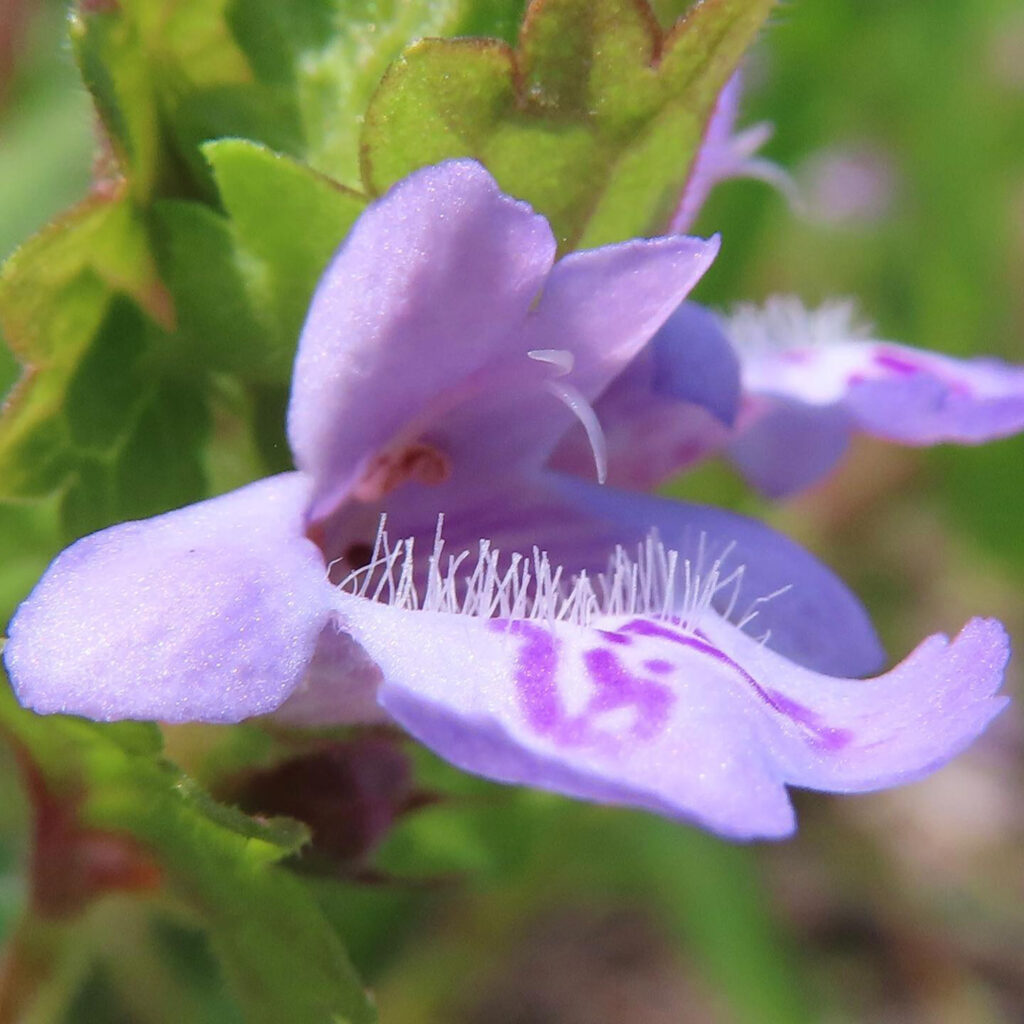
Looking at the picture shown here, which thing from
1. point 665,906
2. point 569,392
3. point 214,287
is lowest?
point 665,906

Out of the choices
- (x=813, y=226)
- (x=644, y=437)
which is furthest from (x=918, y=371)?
(x=813, y=226)

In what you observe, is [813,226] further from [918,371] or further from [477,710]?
[477,710]

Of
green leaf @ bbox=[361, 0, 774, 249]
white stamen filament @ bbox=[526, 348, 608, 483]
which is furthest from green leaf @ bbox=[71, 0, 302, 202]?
white stamen filament @ bbox=[526, 348, 608, 483]

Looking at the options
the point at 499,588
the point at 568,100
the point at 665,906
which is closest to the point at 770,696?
the point at 499,588

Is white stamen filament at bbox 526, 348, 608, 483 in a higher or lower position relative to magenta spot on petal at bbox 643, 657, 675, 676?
higher

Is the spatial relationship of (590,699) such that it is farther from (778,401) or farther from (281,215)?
(778,401)

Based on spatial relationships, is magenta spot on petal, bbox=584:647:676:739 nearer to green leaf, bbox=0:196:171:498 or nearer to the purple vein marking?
the purple vein marking
